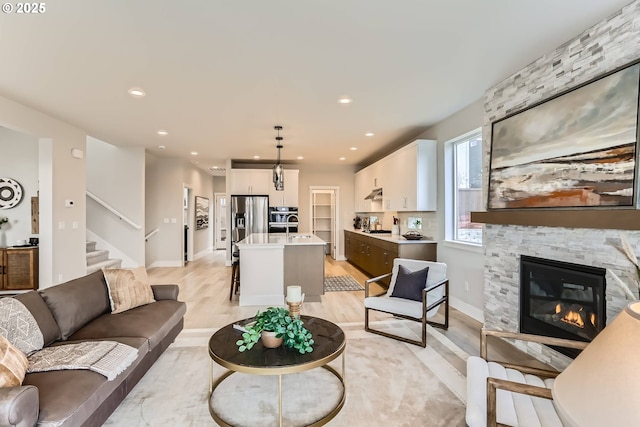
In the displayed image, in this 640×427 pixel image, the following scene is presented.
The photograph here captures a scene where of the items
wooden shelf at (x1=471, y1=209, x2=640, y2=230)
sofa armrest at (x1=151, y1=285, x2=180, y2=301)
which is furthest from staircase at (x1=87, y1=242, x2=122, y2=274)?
wooden shelf at (x1=471, y1=209, x2=640, y2=230)

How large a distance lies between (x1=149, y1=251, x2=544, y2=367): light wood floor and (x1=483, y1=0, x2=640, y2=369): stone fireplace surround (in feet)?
0.90

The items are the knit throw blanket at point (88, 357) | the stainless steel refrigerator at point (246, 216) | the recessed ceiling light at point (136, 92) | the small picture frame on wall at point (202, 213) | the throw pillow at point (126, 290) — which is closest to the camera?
the knit throw blanket at point (88, 357)

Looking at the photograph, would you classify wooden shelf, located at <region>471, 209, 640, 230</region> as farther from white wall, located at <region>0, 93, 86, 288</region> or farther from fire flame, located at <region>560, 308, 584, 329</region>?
white wall, located at <region>0, 93, 86, 288</region>

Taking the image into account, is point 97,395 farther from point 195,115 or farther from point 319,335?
point 195,115

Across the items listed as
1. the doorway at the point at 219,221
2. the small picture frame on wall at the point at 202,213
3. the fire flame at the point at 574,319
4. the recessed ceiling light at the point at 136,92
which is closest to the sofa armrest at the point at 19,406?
the recessed ceiling light at the point at 136,92

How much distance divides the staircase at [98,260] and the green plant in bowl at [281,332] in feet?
17.1

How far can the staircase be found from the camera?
6.06m

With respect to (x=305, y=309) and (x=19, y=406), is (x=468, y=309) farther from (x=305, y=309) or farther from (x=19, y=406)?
(x=19, y=406)

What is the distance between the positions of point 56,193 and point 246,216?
148 inches

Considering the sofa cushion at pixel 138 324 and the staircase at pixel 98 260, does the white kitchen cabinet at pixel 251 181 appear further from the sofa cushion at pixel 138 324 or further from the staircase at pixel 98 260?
the sofa cushion at pixel 138 324

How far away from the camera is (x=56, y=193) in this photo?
4.72 metres

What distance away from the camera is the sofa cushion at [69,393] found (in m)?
1.51

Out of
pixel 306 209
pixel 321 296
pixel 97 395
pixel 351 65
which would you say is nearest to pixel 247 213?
pixel 306 209

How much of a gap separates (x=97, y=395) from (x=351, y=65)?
3067 millimetres
